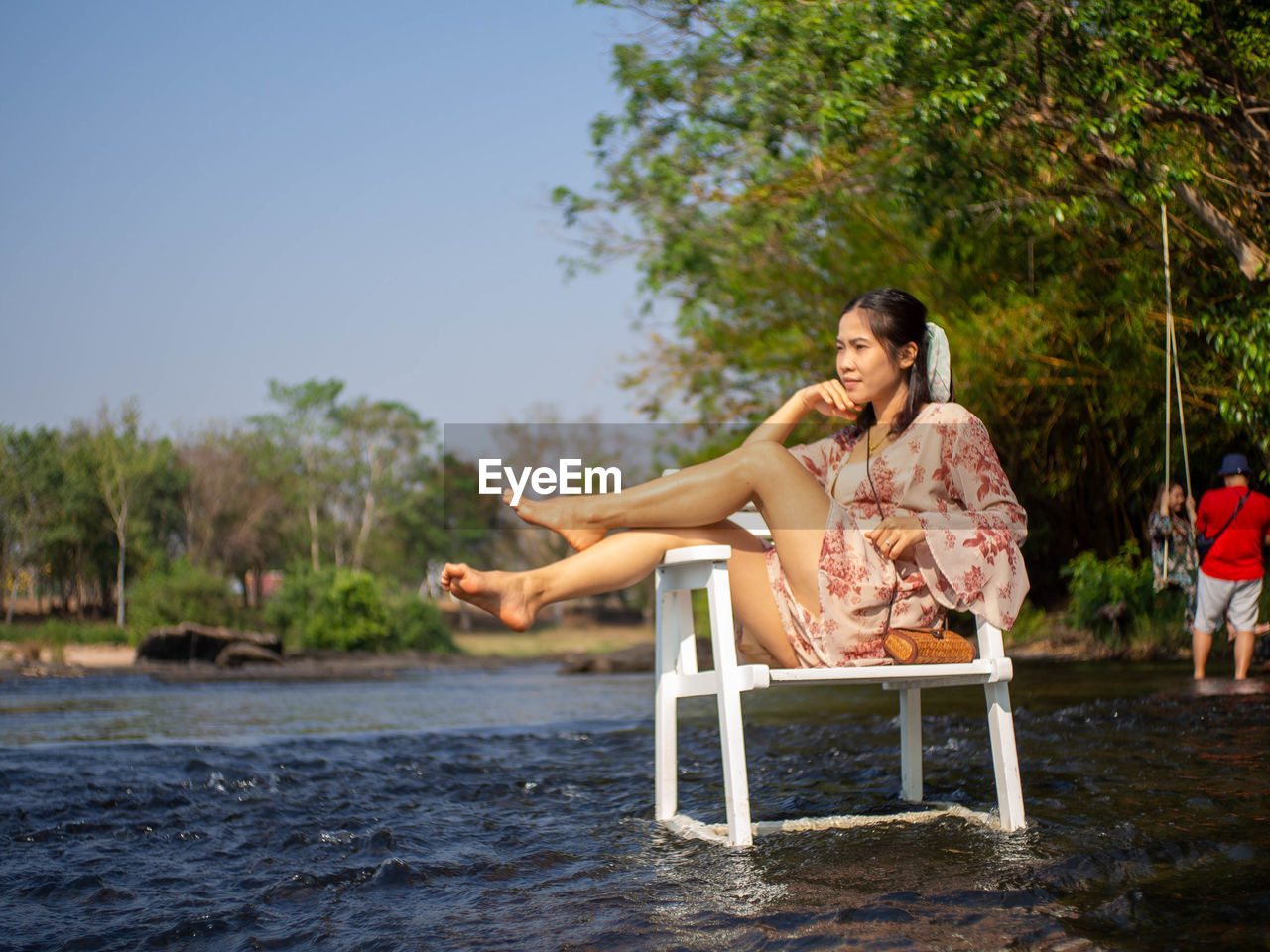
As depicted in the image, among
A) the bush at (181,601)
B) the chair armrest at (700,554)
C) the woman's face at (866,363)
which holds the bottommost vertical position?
the bush at (181,601)

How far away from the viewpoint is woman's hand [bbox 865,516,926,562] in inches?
100

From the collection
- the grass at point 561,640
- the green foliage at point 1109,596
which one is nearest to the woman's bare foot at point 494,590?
the green foliage at point 1109,596

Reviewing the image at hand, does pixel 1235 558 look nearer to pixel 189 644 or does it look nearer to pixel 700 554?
pixel 700 554

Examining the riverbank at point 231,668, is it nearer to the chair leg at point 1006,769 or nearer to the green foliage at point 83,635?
the green foliage at point 83,635

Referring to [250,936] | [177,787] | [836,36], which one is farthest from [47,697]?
[250,936]

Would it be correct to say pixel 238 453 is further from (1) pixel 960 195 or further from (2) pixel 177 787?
(2) pixel 177 787

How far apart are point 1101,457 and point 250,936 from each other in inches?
466

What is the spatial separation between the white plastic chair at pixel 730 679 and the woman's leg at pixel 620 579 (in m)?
0.08

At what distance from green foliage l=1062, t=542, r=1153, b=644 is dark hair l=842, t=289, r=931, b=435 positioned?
8.73 m

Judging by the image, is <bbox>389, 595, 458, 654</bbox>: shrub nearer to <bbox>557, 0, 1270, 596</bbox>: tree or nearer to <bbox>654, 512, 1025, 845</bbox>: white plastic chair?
<bbox>557, 0, 1270, 596</bbox>: tree

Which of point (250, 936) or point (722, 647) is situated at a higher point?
point (722, 647)

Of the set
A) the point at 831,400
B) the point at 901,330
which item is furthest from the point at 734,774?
the point at 901,330

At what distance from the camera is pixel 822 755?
14.3ft

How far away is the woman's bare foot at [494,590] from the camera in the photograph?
2.54 metres
